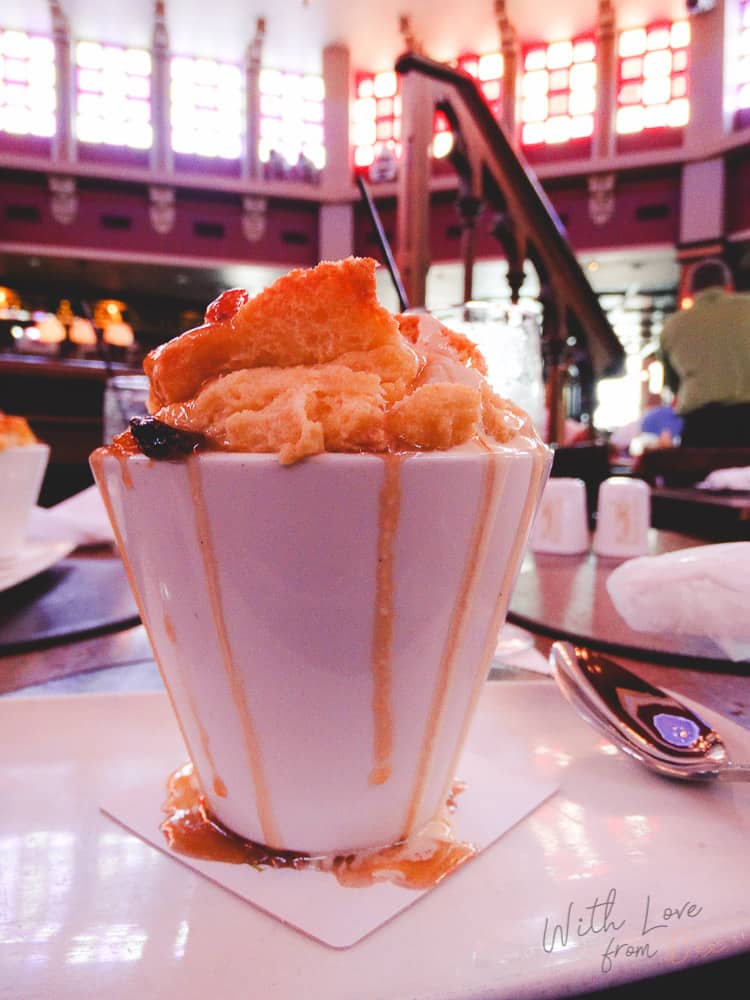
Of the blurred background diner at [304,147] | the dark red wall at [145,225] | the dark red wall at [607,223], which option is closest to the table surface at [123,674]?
the blurred background diner at [304,147]

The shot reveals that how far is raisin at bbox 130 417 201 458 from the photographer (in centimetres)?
28

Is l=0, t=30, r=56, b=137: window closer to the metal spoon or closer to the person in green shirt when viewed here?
the person in green shirt

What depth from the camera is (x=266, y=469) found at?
10.4 inches

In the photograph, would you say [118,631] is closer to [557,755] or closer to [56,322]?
[557,755]

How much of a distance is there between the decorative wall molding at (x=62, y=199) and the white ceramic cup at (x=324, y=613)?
1012 centimetres

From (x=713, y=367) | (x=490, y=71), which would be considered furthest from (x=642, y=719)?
(x=490, y=71)

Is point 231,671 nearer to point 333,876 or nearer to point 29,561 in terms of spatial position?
point 333,876

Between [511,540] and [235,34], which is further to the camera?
[235,34]

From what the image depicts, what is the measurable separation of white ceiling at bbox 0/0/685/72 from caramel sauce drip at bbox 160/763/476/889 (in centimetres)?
1022

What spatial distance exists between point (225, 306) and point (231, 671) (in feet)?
0.55

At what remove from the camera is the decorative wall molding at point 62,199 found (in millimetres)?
8914

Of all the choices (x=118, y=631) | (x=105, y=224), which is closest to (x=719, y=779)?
(x=118, y=631)

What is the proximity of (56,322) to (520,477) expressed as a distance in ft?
31.1

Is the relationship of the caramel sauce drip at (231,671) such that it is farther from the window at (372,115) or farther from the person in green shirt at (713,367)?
the window at (372,115)
